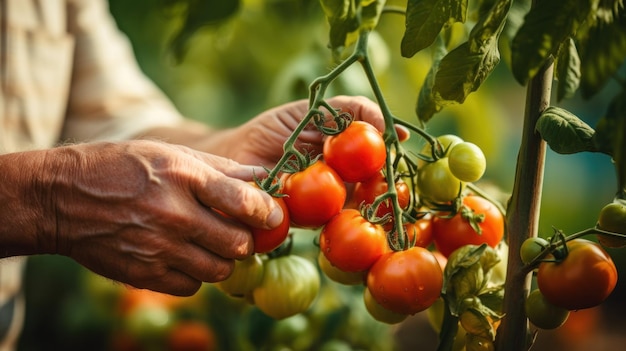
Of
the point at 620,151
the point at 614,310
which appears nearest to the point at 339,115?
the point at 620,151

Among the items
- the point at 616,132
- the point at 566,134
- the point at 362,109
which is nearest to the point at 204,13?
the point at 362,109

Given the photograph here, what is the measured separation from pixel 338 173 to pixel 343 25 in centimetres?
21

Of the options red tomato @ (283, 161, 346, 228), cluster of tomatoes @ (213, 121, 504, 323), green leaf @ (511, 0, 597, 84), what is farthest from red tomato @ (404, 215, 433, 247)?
green leaf @ (511, 0, 597, 84)

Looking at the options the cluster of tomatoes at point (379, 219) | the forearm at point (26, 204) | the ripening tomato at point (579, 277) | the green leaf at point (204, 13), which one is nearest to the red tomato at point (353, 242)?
the cluster of tomatoes at point (379, 219)

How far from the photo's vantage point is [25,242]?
1.08 m

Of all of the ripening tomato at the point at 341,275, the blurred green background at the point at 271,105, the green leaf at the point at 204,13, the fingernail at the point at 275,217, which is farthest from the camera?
the blurred green background at the point at 271,105

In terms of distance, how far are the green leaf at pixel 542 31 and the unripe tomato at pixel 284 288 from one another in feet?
1.75

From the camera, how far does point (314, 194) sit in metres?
0.91

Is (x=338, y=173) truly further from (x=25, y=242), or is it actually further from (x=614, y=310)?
(x=614, y=310)

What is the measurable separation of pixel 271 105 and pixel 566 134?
1.16 meters

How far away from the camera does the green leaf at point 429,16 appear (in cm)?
83

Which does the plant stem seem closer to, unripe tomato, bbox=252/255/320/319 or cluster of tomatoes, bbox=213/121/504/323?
cluster of tomatoes, bbox=213/121/504/323

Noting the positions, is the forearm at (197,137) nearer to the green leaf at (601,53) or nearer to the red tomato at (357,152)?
the red tomato at (357,152)

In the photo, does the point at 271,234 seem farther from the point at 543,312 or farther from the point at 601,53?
the point at 601,53
